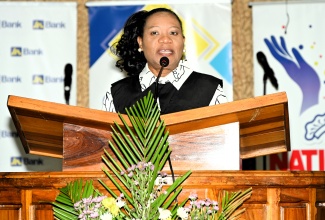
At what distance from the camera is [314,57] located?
5.58 metres

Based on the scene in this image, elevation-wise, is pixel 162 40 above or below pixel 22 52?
below

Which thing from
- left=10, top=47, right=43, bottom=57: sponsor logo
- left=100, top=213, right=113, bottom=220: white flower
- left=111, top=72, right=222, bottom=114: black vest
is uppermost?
left=10, top=47, right=43, bottom=57: sponsor logo

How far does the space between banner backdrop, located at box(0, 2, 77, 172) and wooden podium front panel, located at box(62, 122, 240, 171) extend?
10.4ft

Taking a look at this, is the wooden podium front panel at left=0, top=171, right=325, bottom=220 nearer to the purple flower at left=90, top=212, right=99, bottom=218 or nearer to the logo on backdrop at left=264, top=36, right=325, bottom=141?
the purple flower at left=90, top=212, right=99, bottom=218

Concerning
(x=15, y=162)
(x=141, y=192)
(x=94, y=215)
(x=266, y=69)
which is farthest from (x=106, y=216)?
(x=15, y=162)

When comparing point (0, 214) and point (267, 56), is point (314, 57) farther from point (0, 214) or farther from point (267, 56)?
point (0, 214)

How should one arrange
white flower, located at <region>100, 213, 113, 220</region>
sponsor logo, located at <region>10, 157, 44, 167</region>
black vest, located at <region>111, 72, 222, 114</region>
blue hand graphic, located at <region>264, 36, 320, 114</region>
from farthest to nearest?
sponsor logo, located at <region>10, 157, 44, 167</region>
blue hand graphic, located at <region>264, 36, 320, 114</region>
black vest, located at <region>111, 72, 222, 114</region>
white flower, located at <region>100, 213, 113, 220</region>

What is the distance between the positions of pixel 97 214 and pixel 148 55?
5.22ft

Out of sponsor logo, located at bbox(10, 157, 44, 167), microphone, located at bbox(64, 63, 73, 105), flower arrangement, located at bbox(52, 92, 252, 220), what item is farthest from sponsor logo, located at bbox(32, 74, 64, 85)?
flower arrangement, located at bbox(52, 92, 252, 220)

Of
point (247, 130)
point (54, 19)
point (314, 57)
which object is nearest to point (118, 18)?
point (54, 19)

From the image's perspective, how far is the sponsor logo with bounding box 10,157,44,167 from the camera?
5637mm

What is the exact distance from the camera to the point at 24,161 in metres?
5.66

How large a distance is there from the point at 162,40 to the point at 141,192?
142cm

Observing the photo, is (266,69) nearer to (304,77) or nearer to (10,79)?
(304,77)
